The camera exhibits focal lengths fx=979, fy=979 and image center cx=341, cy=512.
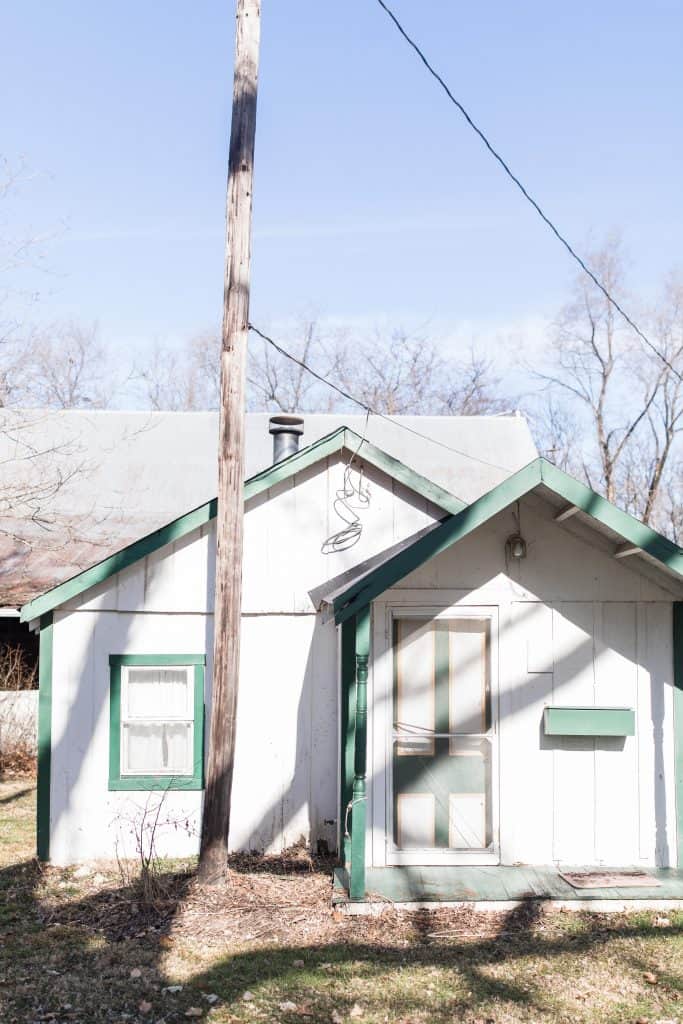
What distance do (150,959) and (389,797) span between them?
8.18 feet

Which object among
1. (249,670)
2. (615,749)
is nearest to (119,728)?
(249,670)

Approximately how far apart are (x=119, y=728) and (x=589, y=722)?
4.39 meters

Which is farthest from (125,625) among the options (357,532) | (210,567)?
(357,532)

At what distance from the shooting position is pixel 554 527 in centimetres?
854

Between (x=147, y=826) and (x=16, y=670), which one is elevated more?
(x=16, y=670)

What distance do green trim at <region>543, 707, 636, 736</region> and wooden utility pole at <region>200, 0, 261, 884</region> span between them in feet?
8.88

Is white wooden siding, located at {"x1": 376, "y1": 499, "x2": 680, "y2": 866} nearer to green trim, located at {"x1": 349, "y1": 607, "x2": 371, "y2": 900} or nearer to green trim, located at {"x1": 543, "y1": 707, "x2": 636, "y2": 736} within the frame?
green trim, located at {"x1": 543, "y1": 707, "x2": 636, "y2": 736}

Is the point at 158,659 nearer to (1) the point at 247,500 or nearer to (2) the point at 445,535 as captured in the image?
(1) the point at 247,500

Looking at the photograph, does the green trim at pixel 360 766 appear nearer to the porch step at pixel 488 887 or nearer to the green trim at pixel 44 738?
the porch step at pixel 488 887

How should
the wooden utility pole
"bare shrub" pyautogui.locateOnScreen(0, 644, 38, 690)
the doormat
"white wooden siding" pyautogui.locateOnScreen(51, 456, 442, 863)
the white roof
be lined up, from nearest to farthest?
the doormat, the wooden utility pole, "white wooden siding" pyautogui.locateOnScreen(51, 456, 442, 863), "bare shrub" pyautogui.locateOnScreen(0, 644, 38, 690), the white roof

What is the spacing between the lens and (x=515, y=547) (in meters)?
8.50

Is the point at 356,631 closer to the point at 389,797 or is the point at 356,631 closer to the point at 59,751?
the point at 389,797

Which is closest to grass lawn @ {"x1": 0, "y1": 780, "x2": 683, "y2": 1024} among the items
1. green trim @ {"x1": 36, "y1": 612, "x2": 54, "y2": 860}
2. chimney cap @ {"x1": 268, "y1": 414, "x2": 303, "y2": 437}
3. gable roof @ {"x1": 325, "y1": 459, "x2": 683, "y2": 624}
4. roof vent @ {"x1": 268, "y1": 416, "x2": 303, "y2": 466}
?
green trim @ {"x1": 36, "y1": 612, "x2": 54, "y2": 860}

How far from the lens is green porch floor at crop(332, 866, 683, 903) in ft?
24.7
